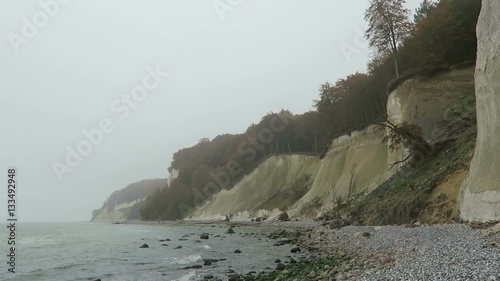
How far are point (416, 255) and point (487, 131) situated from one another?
28.7ft

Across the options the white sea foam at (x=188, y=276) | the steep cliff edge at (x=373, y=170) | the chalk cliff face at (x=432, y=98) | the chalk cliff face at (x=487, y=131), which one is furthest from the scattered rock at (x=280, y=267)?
the chalk cliff face at (x=432, y=98)

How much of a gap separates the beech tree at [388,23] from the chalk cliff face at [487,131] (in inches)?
695

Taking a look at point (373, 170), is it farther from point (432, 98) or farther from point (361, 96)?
point (361, 96)

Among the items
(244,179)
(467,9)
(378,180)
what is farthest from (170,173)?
(467,9)

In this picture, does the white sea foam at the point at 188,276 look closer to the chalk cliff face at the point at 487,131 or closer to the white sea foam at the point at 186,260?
the white sea foam at the point at 186,260

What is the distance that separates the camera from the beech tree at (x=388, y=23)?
116 ft

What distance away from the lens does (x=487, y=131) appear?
16.4m

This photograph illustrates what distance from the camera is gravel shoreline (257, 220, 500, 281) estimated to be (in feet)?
25.2

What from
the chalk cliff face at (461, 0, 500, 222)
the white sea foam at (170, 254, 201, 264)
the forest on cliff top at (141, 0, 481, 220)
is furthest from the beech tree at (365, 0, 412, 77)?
the white sea foam at (170, 254, 201, 264)

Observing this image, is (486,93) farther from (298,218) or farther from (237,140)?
(237,140)

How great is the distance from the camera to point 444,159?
23.2 m

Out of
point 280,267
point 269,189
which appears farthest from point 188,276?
point 269,189

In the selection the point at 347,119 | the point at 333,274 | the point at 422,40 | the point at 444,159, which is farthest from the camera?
the point at 347,119

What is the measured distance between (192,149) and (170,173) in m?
12.0
